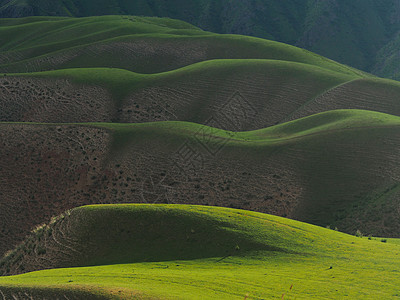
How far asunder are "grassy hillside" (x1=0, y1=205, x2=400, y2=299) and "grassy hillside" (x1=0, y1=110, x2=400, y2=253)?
15887 millimetres

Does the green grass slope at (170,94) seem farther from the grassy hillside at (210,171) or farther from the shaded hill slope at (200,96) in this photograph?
the grassy hillside at (210,171)

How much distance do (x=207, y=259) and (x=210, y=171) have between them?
95.4ft

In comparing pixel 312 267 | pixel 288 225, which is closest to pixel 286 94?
pixel 288 225

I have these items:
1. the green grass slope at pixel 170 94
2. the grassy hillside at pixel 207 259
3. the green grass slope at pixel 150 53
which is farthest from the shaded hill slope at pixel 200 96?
the grassy hillside at pixel 207 259

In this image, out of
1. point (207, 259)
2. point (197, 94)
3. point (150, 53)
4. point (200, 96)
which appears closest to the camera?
point (207, 259)

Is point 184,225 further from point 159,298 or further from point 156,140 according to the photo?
point 156,140

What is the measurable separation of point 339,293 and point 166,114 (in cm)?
6523

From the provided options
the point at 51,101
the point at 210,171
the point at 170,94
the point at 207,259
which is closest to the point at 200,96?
the point at 170,94

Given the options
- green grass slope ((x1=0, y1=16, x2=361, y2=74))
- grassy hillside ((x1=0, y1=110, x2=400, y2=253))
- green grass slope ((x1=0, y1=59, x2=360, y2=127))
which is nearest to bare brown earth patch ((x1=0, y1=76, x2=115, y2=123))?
green grass slope ((x1=0, y1=59, x2=360, y2=127))

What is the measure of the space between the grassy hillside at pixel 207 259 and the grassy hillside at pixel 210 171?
1589cm

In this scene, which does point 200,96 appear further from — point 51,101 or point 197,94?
point 51,101

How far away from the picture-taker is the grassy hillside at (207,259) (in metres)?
19.2

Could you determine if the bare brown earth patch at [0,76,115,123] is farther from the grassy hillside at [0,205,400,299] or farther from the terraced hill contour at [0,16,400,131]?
the grassy hillside at [0,205,400,299]

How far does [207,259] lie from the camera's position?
26.0 m
